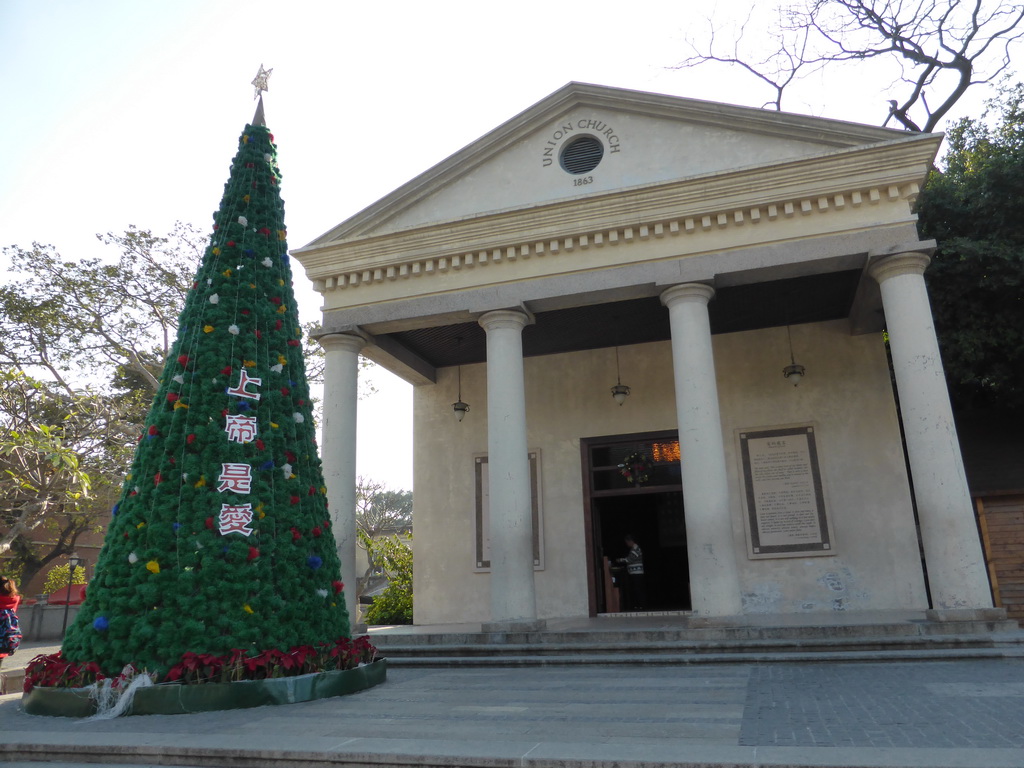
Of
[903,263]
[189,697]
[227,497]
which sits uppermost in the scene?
[903,263]

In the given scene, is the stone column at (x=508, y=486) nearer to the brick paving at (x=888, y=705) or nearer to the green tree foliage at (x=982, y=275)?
the brick paving at (x=888, y=705)

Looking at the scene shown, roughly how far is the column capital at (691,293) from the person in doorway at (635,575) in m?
5.03

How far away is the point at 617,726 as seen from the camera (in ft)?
15.8

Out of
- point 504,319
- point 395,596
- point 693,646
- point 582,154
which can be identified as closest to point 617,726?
point 693,646

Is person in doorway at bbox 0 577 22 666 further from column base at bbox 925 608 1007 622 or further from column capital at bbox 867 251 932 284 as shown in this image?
column capital at bbox 867 251 932 284

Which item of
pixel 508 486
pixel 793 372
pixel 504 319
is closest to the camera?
pixel 508 486

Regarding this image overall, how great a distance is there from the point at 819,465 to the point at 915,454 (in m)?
3.06

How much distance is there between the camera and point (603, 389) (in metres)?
13.8

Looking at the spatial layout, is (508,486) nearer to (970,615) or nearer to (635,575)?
(635,575)

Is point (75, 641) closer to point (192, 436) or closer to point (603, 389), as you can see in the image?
point (192, 436)

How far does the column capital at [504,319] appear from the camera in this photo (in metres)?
11.1

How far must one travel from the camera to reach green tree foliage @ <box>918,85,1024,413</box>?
12.5m

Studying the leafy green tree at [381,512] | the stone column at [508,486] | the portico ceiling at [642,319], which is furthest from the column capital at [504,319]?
the leafy green tree at [381,512]

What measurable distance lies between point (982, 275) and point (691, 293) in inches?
238
